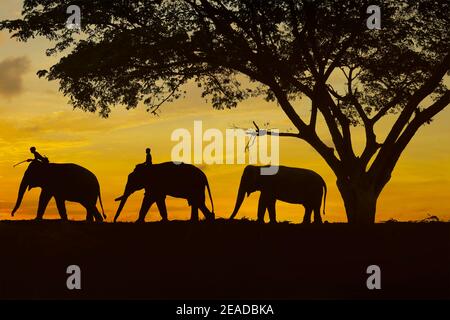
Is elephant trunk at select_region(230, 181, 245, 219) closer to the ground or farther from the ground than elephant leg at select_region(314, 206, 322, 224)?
farther from the ground

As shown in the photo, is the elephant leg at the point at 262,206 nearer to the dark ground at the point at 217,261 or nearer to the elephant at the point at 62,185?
the dark ground at the point at 217,261

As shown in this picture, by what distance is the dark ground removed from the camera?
16.0 metres

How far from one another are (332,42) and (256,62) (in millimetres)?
2755

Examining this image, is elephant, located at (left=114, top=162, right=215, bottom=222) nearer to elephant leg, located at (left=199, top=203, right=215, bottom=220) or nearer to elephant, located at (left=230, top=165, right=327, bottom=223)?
elephant leg, located at (left=199, top=203, right=215, bottom=220)

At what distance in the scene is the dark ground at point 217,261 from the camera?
16047 mm

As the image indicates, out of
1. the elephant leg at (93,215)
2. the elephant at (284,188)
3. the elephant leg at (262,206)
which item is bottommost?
the elephant leg at (93,215)

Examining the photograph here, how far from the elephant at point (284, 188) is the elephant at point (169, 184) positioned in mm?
2087

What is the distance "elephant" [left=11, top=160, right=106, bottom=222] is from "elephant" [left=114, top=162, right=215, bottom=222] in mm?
1397

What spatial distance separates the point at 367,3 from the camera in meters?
23.3

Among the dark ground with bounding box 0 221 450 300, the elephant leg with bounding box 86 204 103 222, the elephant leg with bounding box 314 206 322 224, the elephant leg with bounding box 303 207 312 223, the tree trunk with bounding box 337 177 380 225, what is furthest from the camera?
the elephant leg with bounding box 314 206 322 224

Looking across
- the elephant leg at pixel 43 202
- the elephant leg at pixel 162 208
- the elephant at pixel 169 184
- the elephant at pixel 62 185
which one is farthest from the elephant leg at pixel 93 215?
the elephant leg at pixel 162 208

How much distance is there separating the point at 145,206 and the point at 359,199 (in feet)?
22.2

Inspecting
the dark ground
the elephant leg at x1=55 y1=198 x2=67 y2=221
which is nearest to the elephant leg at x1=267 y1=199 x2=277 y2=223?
the dark ground

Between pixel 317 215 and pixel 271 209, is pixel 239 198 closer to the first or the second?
pixel 271 209
